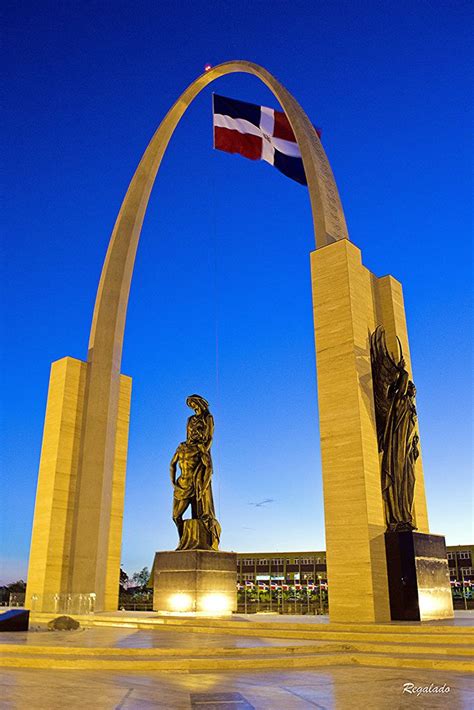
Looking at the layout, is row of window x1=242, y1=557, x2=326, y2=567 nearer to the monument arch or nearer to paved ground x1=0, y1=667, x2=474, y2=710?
the monument arch

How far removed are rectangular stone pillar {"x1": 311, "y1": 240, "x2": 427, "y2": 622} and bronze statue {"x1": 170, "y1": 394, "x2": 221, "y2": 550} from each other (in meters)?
3.86

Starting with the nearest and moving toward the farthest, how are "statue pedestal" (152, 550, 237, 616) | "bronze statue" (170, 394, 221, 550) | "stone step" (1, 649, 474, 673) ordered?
"stone step" (1, 649, 474, 673)
"statue pedestal" (152, 550, 237, 616)
"bronze statue" (170, 394, 221, 550)

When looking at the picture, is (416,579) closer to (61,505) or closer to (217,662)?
(217,662)

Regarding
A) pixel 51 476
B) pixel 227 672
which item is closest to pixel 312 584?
pixel 51 476

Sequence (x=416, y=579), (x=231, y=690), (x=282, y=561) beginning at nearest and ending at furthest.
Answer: (x=231, y=690) → (x=416, y=579) → (x=282, y=561)

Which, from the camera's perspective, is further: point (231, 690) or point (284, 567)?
point (284, 567)

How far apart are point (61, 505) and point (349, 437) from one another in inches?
359

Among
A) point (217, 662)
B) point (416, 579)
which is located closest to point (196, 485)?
point (416, 579)

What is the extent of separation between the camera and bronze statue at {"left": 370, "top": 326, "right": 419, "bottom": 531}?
11273 mm

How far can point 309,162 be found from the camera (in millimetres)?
15430

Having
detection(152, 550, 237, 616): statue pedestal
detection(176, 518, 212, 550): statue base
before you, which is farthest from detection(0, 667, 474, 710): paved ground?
detection(176, 518, 212, 550): statue base

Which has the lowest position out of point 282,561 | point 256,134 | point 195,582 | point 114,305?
point 195,582

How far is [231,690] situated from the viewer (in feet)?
14.9

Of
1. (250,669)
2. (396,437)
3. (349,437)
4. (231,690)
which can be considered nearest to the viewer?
(231,690)
